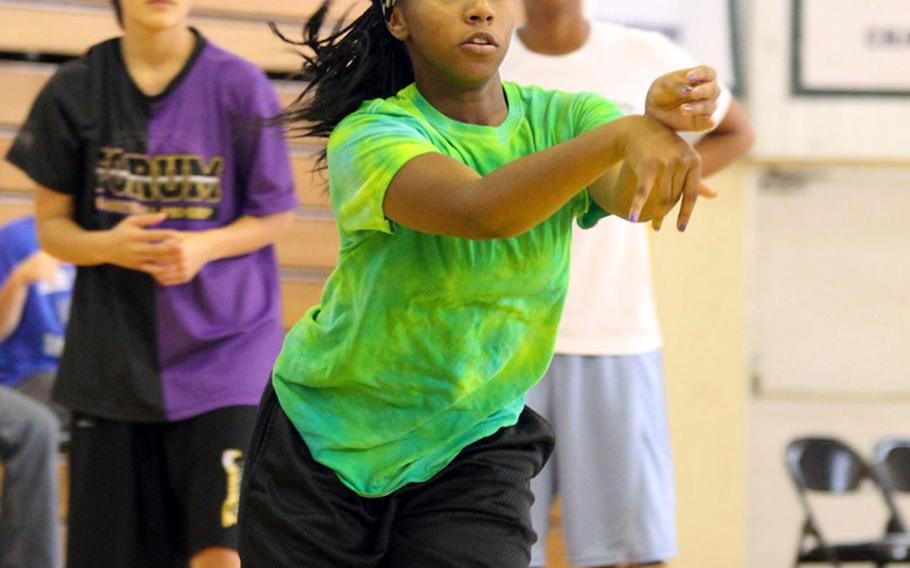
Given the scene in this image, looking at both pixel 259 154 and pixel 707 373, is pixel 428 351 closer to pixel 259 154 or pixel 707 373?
pixel 259 154

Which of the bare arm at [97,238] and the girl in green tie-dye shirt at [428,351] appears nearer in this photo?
the girl in green tie-dye shirt at [428,351]

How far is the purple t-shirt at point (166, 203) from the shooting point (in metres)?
3.25

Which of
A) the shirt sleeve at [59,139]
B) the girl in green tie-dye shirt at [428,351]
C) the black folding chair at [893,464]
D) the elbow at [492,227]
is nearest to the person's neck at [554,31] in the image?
the shirt sleeve at [59,139]

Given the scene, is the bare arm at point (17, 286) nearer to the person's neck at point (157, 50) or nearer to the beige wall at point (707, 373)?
the person's neck at point (157, 50)

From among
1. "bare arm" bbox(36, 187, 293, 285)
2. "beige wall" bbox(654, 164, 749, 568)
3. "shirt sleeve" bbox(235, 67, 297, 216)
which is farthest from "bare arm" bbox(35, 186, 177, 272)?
"beige wall" bbox(654, 164, 749, 568)

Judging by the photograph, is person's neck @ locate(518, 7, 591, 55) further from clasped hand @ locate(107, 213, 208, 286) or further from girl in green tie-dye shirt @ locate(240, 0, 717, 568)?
girl in green tie-dye shirt @ locate(240, 0, 717, 568)

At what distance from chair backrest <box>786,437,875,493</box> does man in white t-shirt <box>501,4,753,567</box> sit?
2.78 meters

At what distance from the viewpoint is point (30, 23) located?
210 inches

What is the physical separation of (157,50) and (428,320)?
149 centimetres

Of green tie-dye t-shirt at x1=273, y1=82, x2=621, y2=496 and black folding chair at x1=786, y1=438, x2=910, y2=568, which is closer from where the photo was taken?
green tie-dye t-shirt at x1=273, y1=82, x2=621, y2=496

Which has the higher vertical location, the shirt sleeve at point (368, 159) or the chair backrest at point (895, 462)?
the shirt sleeve at point (368, 159)

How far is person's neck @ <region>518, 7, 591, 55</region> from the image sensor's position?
11.4ft

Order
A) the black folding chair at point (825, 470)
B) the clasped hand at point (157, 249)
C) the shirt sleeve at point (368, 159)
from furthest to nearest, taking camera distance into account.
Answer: the black folding chair at point (825, 470) → the clasped hand at point (157, 249) → the shirt sleeve at point (368, 159)

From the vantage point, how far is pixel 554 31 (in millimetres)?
3486
